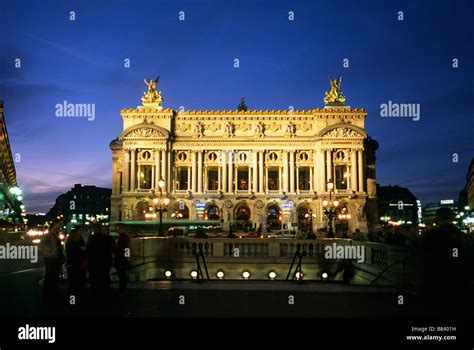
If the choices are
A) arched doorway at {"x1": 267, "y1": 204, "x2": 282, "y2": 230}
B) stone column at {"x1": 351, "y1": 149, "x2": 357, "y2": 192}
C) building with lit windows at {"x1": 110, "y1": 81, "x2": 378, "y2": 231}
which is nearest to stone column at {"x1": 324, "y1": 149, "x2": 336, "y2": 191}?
building with lit windows at {"x1": 110, "y1": 81, "x2": 378, "y2": 231}

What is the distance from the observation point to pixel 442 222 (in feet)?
31.1

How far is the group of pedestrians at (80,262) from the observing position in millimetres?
Answer: 14836

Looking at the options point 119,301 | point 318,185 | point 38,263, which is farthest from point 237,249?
point 318,185

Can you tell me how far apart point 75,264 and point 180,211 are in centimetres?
6866

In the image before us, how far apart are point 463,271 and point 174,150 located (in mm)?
78511

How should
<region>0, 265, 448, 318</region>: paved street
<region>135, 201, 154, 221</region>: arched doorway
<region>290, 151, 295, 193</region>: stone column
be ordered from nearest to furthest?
<region>0, 265, 448, 318</region>: paved street < <region>135, 201, 154, 221</region>: arched doorway < <region>290, 151, 295, 193</region>: stone column

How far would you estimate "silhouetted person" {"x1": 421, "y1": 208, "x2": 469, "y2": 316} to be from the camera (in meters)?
8.95

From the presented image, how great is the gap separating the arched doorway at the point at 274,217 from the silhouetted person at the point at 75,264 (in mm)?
68147

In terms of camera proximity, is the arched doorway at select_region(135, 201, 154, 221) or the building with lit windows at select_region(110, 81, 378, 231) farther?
the building with lit windows at select_region(110, 81, 378, 231)

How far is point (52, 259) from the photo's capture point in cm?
1512

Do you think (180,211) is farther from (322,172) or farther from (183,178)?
(322,172)

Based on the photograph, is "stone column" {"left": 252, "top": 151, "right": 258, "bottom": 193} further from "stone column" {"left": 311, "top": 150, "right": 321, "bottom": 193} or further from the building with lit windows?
"stone column" {"left": 311, "top": 150, "right": 321, "bottom": 193}

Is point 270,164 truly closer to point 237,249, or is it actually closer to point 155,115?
point 155,115

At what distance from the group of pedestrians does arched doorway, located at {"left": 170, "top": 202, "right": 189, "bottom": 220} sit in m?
66.8
